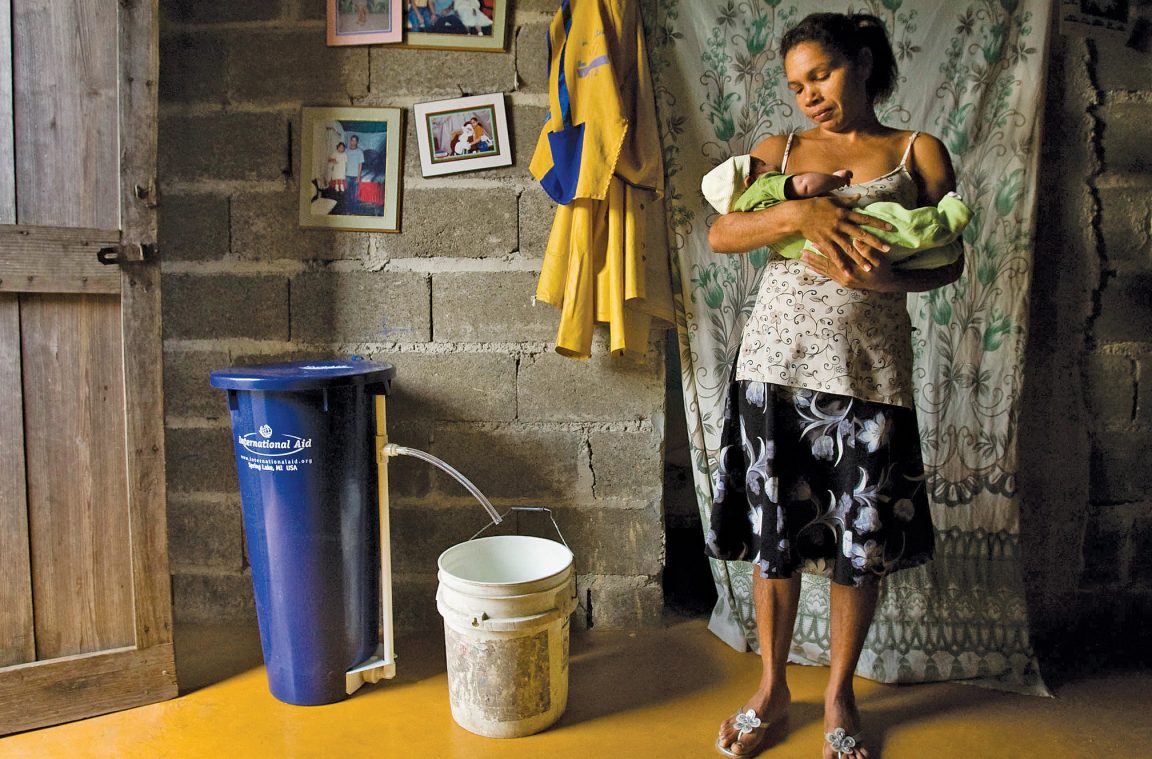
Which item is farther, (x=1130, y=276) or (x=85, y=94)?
(x=1130, y=276)

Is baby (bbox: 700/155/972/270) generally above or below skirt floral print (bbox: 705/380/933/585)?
above

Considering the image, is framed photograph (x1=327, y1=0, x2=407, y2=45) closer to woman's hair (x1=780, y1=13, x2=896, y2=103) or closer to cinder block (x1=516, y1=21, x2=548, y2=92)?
cinder block (x1=516, y1=21, x2=548, y2=92)

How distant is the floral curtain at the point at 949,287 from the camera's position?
1.94 metres

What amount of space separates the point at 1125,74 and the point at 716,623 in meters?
1.85

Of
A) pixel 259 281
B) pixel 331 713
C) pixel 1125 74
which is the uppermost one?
pixel 1125 74

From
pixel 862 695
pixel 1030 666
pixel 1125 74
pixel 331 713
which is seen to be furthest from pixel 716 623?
pixel 1125 74

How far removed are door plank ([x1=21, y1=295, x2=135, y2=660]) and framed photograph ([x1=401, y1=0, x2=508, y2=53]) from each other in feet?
3.42

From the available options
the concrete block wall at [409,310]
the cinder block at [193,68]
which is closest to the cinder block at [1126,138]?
the concrete block wall at [409,310]

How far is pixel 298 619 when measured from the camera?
72.6 inches

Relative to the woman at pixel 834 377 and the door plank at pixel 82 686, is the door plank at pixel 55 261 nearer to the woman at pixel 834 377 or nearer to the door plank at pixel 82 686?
the door plank at pixel 82 686

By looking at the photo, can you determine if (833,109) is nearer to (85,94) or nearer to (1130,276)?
(1130,276)

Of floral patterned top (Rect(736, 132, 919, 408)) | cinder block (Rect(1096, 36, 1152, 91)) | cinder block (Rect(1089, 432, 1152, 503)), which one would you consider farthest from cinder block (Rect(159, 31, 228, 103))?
cinder block (Rect(1089, 432, 1152, 503))

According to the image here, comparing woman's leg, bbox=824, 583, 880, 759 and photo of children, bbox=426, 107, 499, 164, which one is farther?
photo of children, bbox=426, 107, 499, 164

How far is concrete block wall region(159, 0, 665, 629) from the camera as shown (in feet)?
7.06
